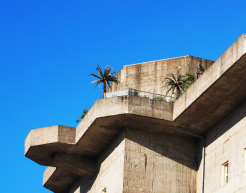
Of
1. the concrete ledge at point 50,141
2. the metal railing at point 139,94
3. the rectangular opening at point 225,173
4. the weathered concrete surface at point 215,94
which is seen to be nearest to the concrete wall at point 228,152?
the rectangular opening at point 225,173

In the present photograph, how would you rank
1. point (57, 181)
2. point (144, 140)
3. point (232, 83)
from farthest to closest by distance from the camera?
point (57, 181), point (144, 140), point (232, 83)

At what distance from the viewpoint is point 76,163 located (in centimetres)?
4253

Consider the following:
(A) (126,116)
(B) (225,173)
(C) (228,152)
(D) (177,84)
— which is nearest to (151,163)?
(A) (126,116)

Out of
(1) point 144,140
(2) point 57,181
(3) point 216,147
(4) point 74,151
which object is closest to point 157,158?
(1) point 144,140

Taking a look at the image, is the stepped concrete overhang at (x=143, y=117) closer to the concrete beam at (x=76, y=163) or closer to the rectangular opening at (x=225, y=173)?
the concrete beam at (x=76, y=163)

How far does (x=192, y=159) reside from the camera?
38.6 meters

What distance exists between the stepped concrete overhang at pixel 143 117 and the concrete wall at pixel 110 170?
599 millimetres

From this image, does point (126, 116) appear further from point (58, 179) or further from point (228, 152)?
point (58, 179)

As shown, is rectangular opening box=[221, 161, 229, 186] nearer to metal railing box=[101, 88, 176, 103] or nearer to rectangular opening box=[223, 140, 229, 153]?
rectangular opening box=[223, 140, 229, 153]

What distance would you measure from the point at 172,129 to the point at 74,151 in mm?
8177

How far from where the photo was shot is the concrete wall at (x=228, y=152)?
32.8 metres

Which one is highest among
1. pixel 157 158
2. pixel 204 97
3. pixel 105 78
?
pixel 105 78

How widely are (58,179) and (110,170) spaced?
32.9 feet

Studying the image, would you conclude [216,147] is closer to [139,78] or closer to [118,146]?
[118,146]
